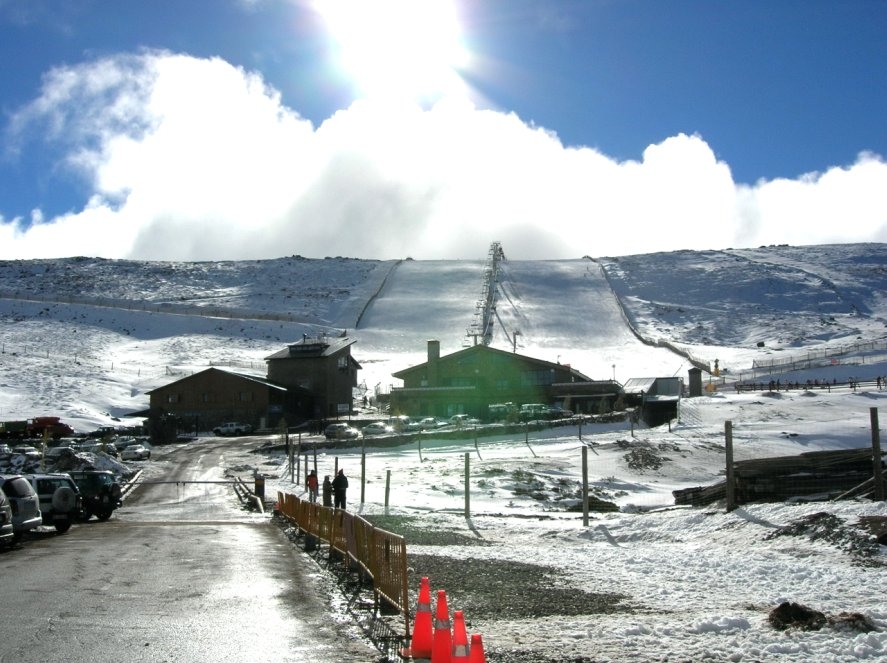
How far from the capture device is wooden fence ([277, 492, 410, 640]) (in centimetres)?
1057

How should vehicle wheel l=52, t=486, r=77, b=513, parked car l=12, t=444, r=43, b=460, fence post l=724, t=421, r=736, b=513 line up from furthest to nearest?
parked car l=12, t=444, r=43, b=460, vehicle wheel l=52, t=486, r=77, b=513, fence post l=724, t=421, r=736, b=513

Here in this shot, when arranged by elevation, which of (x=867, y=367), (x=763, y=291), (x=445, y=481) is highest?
(x=763, y=291)

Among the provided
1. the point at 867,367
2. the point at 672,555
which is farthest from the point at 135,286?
the point at 672,555

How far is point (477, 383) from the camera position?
241 ft

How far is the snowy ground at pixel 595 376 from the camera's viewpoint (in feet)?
34.9

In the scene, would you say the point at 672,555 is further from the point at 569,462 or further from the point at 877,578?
the point at 569,462

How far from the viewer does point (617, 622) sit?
976cm

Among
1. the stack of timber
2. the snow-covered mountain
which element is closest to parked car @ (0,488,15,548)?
the stack of timber

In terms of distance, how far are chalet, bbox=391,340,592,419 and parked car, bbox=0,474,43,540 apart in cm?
5030

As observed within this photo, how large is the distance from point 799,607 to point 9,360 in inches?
3734

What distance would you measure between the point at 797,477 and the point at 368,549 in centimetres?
1124

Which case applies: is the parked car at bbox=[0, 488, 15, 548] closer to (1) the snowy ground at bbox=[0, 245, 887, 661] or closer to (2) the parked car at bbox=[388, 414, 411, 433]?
(1) the snowy ground at bbox=[0, 245, 887, 661]

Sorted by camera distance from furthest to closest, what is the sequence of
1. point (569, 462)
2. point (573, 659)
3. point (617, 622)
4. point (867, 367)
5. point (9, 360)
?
point (9, 360)
point (867, 367)
point (569, 462)
point (617, 622)
point (573, 659)

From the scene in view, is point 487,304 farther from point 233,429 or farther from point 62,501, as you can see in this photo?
point 62,501
